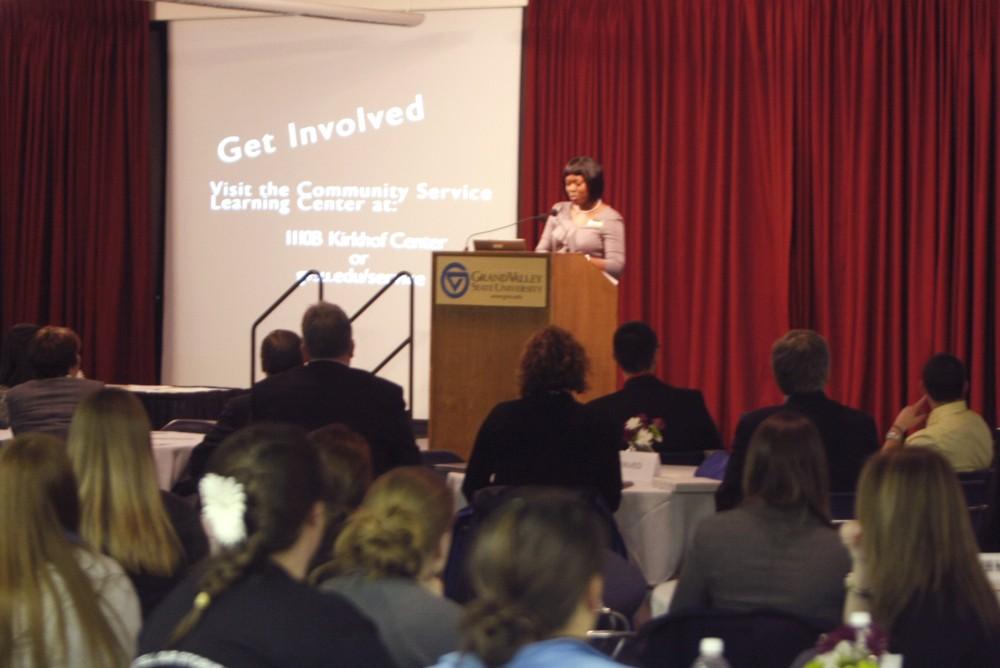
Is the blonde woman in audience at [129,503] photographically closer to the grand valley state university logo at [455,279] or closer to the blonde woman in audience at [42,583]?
the blonde woman in audience at [42,583]

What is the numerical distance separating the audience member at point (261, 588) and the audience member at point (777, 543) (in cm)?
128

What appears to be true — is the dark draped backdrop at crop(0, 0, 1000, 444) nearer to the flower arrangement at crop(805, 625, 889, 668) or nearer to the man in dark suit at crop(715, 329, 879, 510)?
the man in dark suit at crop(715, 329, 879, 510)

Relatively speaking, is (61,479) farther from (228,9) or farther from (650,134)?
(228,9)

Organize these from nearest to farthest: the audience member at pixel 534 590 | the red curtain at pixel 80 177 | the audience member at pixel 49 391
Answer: the audience member at pixel 534 590, the audience member at pixel 49 391, the red curtain at pixel 80 177

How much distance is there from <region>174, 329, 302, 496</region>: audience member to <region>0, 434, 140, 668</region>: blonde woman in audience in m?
2.68

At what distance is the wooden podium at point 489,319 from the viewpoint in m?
6.85

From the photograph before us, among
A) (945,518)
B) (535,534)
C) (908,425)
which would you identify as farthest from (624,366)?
(535,534)

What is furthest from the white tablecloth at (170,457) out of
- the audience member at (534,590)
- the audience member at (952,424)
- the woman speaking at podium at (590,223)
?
the audience member at (534,590)

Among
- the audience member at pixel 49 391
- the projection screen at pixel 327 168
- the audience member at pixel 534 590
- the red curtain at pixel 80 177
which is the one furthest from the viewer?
the red curtain at pixel 80 177

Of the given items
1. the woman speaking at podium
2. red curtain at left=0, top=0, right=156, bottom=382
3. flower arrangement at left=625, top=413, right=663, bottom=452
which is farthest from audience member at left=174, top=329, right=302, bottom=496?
red curtain at left=0, top=0, right=156, bottom=382

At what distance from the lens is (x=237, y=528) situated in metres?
2.19

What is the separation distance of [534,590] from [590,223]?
590cm

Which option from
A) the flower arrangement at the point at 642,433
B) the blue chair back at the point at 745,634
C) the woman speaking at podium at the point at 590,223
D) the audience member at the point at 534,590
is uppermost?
the woman speaking at podium at the point at 590,223

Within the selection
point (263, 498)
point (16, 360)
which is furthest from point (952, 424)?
point (16, 360)
